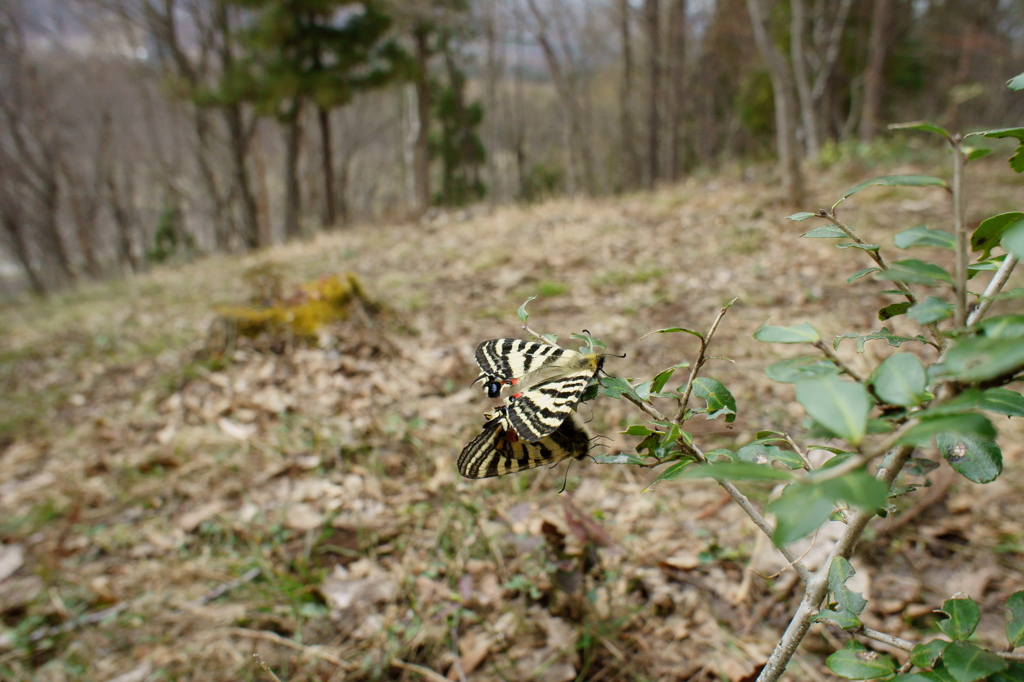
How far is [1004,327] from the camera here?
16.7 inches

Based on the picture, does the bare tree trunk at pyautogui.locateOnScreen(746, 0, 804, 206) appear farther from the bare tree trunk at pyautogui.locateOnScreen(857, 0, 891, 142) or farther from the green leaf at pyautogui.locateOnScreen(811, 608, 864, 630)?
the green leaf at pyautogui.locateOnScreen(811, 608, 864, 630)

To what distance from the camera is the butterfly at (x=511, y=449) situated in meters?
0.78

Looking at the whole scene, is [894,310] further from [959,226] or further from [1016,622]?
[1016,622]

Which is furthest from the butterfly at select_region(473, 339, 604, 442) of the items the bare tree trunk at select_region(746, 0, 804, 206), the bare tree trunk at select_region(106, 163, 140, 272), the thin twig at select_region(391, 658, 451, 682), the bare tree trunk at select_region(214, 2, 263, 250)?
the bare tree trunk at select_region(106, 163, 140, 272)

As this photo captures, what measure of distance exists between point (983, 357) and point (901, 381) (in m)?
0.06

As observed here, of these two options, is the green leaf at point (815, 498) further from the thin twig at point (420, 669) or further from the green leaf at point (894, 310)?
the thin twig at point (420, 669)

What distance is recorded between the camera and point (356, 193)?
28672mm

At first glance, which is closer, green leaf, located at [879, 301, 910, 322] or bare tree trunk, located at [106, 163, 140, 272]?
green leaf, located at [879, 301, 910, 322]

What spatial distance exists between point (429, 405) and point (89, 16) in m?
17.6

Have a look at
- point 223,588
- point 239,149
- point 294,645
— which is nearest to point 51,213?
point 239,149

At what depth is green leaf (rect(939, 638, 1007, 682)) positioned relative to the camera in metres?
0.51

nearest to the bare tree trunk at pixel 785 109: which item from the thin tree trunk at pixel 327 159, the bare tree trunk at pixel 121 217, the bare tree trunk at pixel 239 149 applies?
the thin tree trunk at pixel 327 159

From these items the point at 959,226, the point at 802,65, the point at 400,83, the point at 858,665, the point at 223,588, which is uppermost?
the point at 400,83

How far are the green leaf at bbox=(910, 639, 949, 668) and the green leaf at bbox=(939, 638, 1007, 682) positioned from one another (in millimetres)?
61
